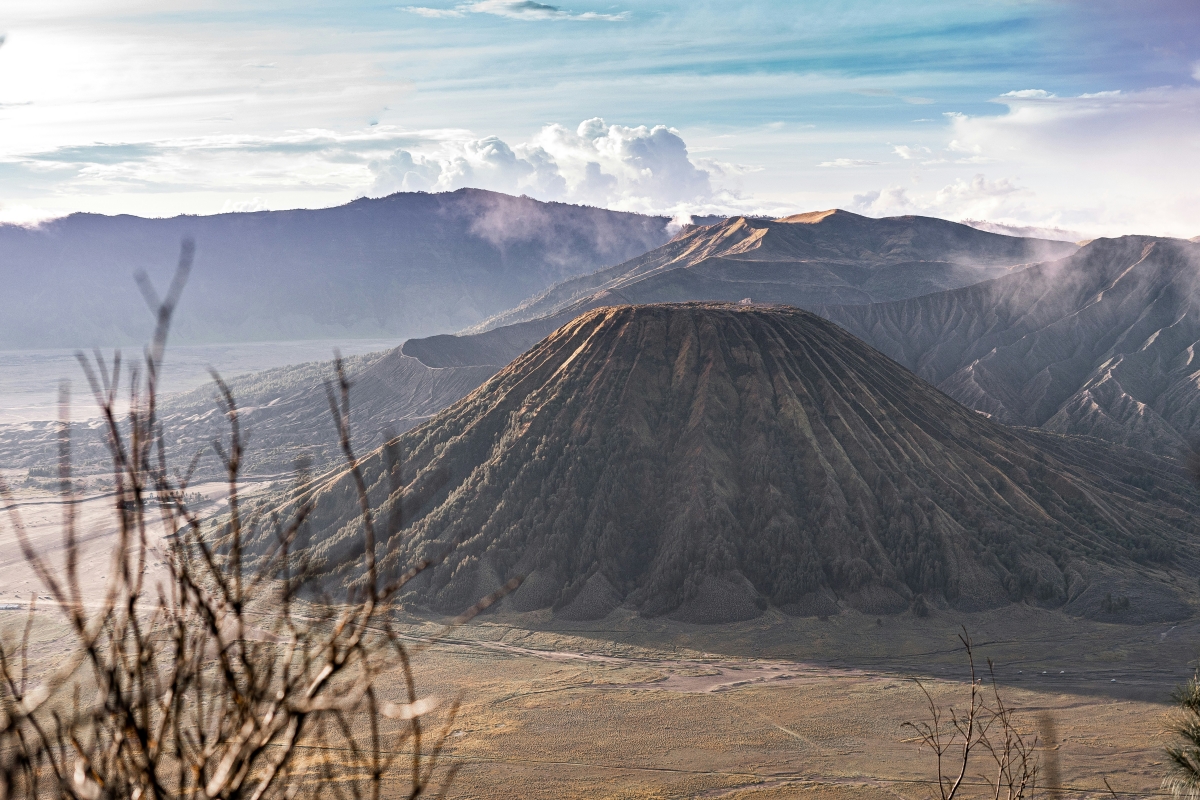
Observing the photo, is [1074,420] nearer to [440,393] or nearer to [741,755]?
[440,393]

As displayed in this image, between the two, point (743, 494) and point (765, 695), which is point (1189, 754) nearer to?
point (765, 695)

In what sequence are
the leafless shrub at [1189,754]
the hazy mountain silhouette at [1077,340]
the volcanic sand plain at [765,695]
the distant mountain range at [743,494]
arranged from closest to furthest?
1. the leafless shrub at [1189,754]
2. the volcanic sand plain at [765,695]
3. the distant mountain range at [743,494]
4. the hazy mountain silhouette at [1077,340]

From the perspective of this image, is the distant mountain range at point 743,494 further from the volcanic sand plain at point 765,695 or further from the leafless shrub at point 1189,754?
the leafless shrub at point 1189,754

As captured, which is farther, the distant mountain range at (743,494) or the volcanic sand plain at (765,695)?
the distant mountain range at (743,494)

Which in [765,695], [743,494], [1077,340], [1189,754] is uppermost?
[1077,340]

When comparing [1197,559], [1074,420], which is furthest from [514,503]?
[1074,420]

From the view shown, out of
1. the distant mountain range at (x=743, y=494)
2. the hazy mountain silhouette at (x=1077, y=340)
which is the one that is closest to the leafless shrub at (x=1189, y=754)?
the distant mountain range at (x=743, y=494)

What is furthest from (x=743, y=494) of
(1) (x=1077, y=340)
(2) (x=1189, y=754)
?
(1) (x=1077, y=340)
